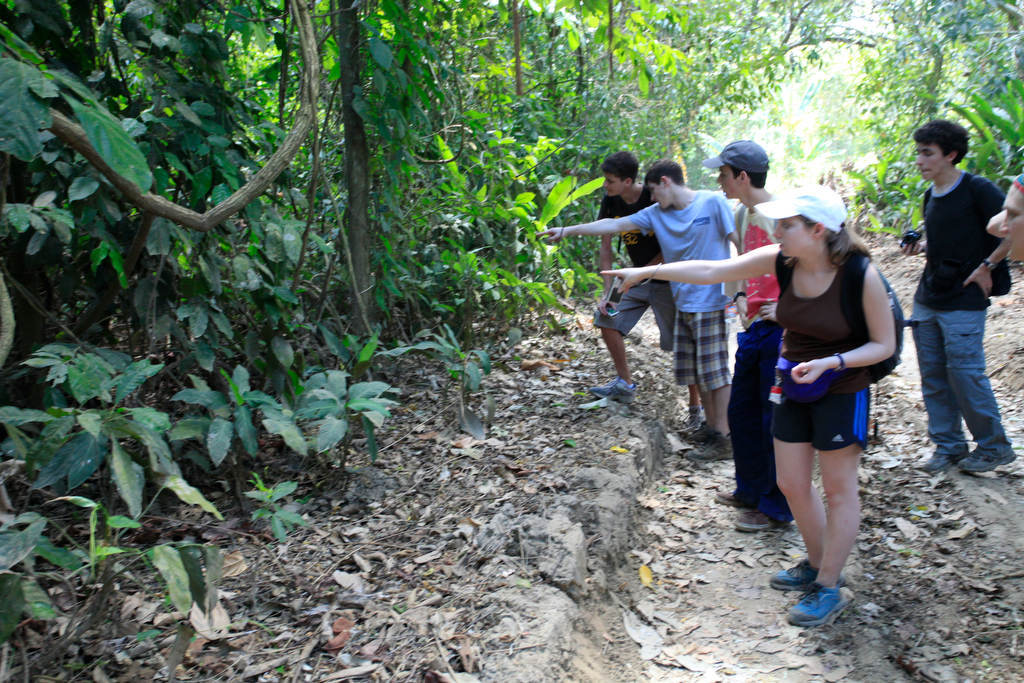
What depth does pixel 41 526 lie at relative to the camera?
2086mm

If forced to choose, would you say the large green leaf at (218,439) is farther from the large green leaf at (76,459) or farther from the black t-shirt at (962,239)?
the black t-shirt at (962,239)

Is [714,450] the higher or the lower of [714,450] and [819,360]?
the lower

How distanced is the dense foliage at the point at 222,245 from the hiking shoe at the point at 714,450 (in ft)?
5.03

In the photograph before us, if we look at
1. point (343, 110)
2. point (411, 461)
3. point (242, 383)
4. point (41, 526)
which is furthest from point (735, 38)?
point (41, 526)

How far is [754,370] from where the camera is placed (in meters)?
4.24

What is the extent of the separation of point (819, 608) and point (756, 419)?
1185 mm

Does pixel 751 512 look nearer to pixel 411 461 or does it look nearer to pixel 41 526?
pixel 411 461

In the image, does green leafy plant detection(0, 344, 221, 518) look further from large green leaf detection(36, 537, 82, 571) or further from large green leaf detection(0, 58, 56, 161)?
large green leaf detection(0, 58, 56, 161)

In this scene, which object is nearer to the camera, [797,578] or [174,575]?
[174,575]

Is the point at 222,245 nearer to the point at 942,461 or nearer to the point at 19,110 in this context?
the point at 19,110

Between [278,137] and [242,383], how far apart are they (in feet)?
4.96

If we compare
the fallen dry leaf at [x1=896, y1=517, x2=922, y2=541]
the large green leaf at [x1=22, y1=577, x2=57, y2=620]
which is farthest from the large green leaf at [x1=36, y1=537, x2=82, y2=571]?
the fallen dry leaf at [x1=896, y1=517, x2=922, y2=541]

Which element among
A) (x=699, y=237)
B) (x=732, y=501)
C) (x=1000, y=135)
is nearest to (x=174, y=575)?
(x=732, y=501)

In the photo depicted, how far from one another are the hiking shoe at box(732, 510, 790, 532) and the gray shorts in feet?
4.86
